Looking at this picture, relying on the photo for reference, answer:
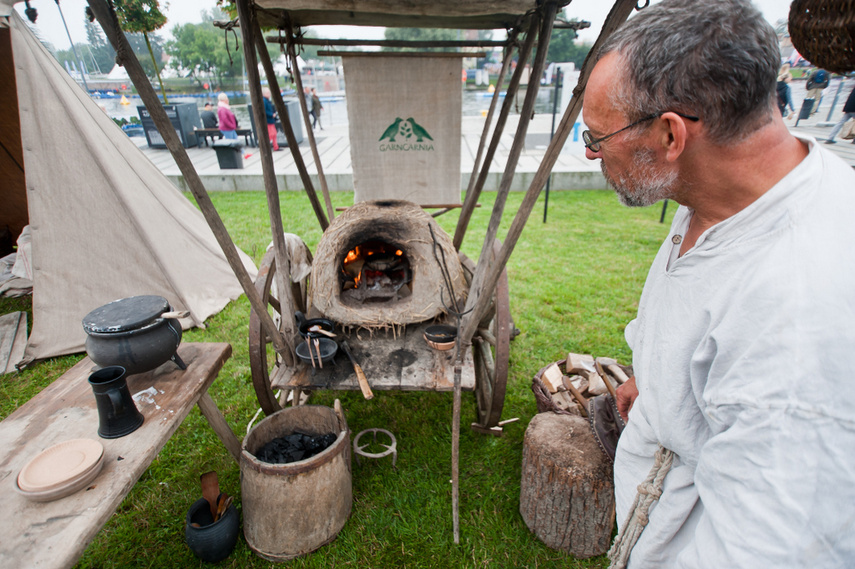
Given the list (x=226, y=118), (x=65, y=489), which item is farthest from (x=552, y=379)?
(x=226, y=118)

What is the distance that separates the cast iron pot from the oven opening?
1141mm

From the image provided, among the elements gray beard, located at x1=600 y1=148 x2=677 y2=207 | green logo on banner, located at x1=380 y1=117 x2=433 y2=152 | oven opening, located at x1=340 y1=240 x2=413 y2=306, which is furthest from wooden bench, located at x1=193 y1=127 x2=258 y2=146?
gray beard, located at x1=600 y1=148 x2=677 y2=207

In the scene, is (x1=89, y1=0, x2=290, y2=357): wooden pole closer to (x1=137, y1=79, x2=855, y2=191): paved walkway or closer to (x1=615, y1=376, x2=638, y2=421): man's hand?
(x1=615, y1=376, x2=638, y2=421): man's hand

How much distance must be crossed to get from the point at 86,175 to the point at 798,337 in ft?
16.1

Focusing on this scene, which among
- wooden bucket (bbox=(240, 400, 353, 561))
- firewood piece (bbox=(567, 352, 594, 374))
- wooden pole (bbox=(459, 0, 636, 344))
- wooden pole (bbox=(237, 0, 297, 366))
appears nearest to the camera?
wooden pole (bbox=(459, 0, 636, 344))

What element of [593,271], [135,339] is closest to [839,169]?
[135,339]

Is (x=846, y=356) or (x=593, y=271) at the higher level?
(x=846, y=356)

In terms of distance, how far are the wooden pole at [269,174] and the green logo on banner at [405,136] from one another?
1667 millimetres

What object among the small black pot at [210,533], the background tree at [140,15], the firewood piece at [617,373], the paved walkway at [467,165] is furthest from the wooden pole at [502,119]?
the paved walkway at [467,165]

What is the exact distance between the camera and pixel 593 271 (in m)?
5.46

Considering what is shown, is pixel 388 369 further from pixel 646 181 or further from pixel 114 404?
pixel 646 181

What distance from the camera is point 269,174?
A: 2.35 metres

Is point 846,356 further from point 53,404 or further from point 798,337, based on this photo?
point 53,404

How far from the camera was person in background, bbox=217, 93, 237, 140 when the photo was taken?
35.8ft
